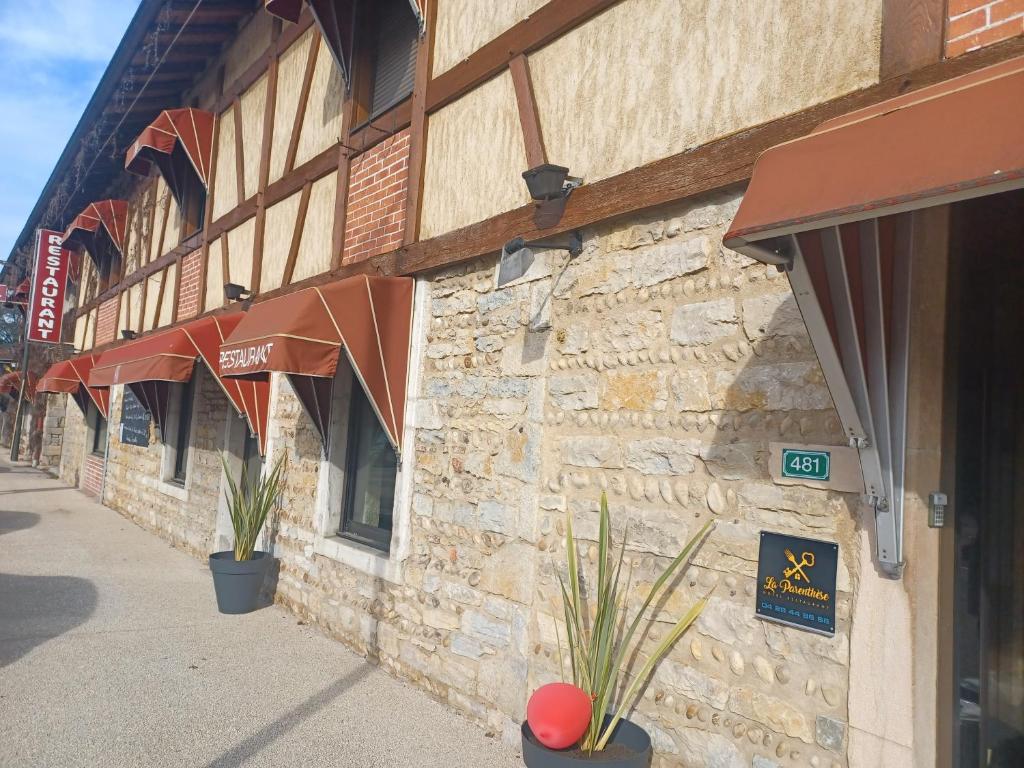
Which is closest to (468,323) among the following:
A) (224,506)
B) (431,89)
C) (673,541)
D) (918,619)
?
(431,89)

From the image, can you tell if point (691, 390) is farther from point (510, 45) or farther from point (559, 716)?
point (510, 45)

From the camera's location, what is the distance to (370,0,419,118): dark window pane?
217 inches

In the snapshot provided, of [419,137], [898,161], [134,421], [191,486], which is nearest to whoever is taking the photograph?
[898,161]

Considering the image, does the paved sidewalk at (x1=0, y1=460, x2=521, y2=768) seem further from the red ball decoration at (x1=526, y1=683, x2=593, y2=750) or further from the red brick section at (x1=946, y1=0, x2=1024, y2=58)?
the red brick section at (x1=946, y1=0, x2=1024, y2=58)

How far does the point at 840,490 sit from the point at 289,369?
3349mm

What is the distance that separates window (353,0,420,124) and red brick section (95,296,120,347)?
29.9ft

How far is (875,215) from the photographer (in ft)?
5.93

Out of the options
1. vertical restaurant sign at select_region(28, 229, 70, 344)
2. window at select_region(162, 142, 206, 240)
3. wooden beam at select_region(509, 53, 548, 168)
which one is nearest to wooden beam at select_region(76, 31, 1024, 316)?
wooden beam at select_region(509, 53, 548, 168)

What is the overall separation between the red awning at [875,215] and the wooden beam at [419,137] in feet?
10.4

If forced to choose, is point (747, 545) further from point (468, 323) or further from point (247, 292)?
point (247, 292)

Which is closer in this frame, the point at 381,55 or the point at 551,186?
the point at 551,186

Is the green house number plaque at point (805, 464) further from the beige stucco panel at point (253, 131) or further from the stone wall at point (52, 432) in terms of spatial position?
the stone wall at point (52, 432)

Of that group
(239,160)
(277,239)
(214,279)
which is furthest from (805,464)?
(214,279)

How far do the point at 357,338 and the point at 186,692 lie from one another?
2312 millimetres
